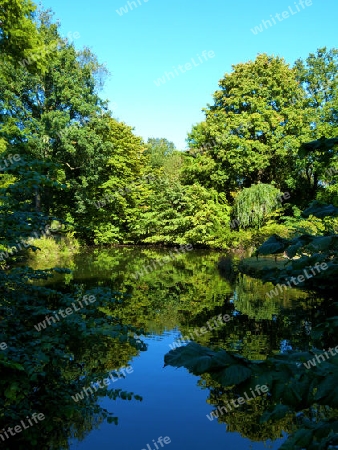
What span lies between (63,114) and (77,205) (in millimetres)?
6965

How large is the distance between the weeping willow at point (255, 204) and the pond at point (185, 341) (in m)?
10.2

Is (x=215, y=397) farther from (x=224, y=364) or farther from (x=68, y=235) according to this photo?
(x=68, y=235)

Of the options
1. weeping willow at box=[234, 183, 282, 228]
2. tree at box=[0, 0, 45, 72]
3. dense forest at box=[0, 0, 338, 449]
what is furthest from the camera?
weeping willow at box=[234, 183, 282, 228]

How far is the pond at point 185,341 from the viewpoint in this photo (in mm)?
4836

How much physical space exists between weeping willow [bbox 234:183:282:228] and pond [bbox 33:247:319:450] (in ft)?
33.5

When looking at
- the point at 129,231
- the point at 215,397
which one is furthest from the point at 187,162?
the point at 215,397

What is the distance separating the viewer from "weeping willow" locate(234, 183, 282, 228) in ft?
83.8

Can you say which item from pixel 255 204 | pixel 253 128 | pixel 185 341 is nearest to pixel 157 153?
pixel 253 128

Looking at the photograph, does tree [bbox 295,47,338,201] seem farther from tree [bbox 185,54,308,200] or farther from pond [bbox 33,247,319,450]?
pond [bbox 33,247,319,450]

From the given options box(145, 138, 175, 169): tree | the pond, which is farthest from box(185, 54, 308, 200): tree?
the pond

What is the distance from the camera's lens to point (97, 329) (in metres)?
3.62

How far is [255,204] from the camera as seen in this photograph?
2555cm

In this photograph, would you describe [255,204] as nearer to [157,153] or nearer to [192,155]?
[192,155]

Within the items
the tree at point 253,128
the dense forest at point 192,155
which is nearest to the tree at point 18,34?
the dense forest at point 192,155
